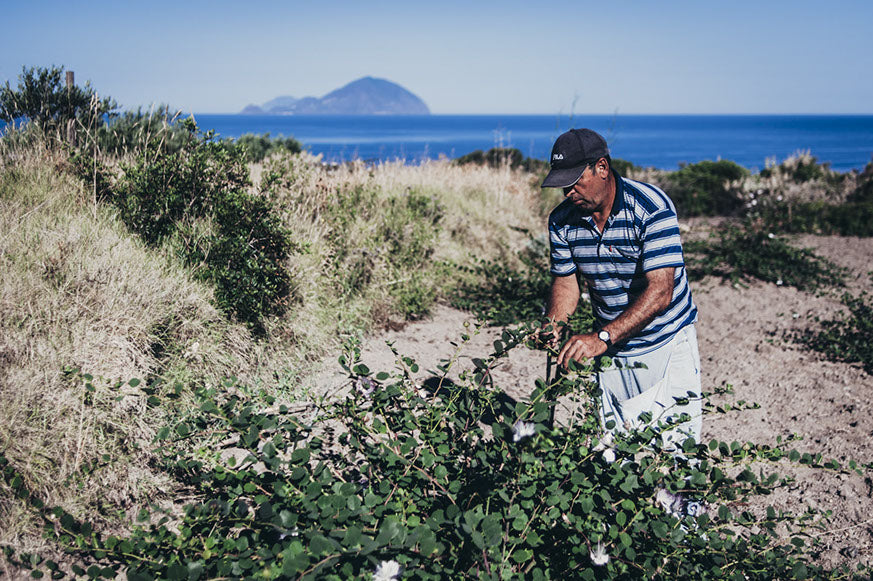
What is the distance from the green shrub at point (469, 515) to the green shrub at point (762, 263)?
6.54m

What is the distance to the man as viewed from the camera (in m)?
2.64

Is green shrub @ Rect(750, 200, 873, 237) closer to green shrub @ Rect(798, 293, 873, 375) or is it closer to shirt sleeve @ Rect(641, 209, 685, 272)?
green shrub @ Rect(798, 293, 873, 375)

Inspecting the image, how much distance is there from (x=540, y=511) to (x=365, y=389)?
873mm

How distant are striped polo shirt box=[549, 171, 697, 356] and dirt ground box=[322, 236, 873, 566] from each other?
977 mm

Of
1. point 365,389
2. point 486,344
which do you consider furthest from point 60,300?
point 486,344

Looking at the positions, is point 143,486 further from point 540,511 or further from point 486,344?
point 486,344

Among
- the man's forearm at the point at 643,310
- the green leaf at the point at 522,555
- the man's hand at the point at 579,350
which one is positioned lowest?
the green leaf at the point at 522,555

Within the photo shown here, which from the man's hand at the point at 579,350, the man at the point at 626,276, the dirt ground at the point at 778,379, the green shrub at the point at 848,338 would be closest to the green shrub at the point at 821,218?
the dirt ground at the point at 778,379

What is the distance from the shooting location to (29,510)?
251cm

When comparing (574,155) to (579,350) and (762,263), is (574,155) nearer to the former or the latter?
(579,350)

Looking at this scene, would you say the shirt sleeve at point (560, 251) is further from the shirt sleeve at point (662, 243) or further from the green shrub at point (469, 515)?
the green shrub at point (469, 515)

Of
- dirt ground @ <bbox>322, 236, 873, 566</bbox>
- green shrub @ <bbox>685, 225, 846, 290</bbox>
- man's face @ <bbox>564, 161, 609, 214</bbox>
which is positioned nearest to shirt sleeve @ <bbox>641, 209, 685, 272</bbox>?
man's face @ <bbox>564, 161, 609, 214</bbox>

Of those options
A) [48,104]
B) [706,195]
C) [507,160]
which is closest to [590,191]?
[48,104]

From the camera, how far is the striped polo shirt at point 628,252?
268 centimetres
